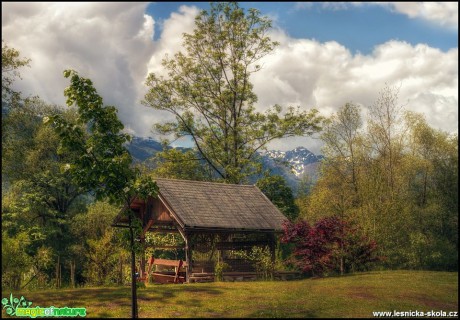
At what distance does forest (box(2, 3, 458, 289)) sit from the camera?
31.3 meters

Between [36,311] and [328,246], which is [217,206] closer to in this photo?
[328,246]

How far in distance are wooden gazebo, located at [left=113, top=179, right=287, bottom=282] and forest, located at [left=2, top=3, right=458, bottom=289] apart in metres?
1.57

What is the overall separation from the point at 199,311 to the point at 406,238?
23590 millimetres

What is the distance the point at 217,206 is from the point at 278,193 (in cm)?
1322

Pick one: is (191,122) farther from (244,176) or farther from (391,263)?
(391,263)

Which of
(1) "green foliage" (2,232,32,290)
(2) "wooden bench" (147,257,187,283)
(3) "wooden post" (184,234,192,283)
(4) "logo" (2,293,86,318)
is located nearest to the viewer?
(4) "logo" (2,293,86,318)

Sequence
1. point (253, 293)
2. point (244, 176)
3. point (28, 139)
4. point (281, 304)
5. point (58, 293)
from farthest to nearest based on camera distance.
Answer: point (244, 176), point (28, 139), point (253, 293), point (58, 293), point (281, 304)

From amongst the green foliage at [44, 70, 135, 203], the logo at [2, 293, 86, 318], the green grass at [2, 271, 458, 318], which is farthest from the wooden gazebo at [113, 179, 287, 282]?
the green foliage at [44, 70, 135, 203]

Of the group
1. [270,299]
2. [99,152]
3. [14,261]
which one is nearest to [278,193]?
[270,299]

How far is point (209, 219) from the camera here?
3008 cm

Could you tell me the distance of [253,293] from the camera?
23.1 meters

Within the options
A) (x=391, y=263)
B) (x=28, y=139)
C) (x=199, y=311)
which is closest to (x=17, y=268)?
(x=199, y=311)

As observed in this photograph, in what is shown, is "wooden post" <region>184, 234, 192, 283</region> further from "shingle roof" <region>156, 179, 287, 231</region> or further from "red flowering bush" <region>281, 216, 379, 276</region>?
"red flowering bush" <region>281, 216, 379, 276</region>

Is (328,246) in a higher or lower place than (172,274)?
higher
